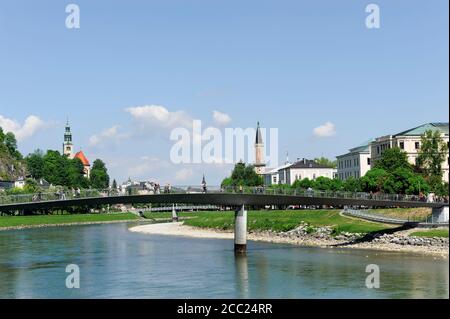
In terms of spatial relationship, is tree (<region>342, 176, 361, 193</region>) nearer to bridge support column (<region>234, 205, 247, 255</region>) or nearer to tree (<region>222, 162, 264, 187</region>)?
bridge support column (<region>234, 205, 247, 255</region>)

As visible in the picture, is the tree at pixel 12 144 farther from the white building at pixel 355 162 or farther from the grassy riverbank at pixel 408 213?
the grassy riverbank at pixel 408 213

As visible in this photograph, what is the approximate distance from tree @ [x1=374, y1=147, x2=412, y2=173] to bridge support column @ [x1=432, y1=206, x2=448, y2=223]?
33.9 m

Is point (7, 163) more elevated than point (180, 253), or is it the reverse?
A: point (7, 163)

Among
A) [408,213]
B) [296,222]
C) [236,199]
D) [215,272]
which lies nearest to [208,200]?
[236,199]

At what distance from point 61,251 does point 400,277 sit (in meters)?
34.5

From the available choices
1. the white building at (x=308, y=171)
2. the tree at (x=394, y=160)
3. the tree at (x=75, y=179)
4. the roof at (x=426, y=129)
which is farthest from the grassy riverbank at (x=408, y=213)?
the tree at (x=75, y=179)

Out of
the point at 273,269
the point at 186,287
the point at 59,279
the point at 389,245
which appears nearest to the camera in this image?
the point at 186,287

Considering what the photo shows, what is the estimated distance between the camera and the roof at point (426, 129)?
325ft

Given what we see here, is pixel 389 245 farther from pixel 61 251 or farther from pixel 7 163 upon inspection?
pixel 7 163

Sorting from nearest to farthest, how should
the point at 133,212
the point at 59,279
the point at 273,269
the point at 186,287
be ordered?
the point at 186,287 → the point at 59,279 → the point at 273,269 → the point at 133,212

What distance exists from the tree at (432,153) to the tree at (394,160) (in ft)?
7.32

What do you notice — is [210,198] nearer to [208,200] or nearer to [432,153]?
[208,200]
